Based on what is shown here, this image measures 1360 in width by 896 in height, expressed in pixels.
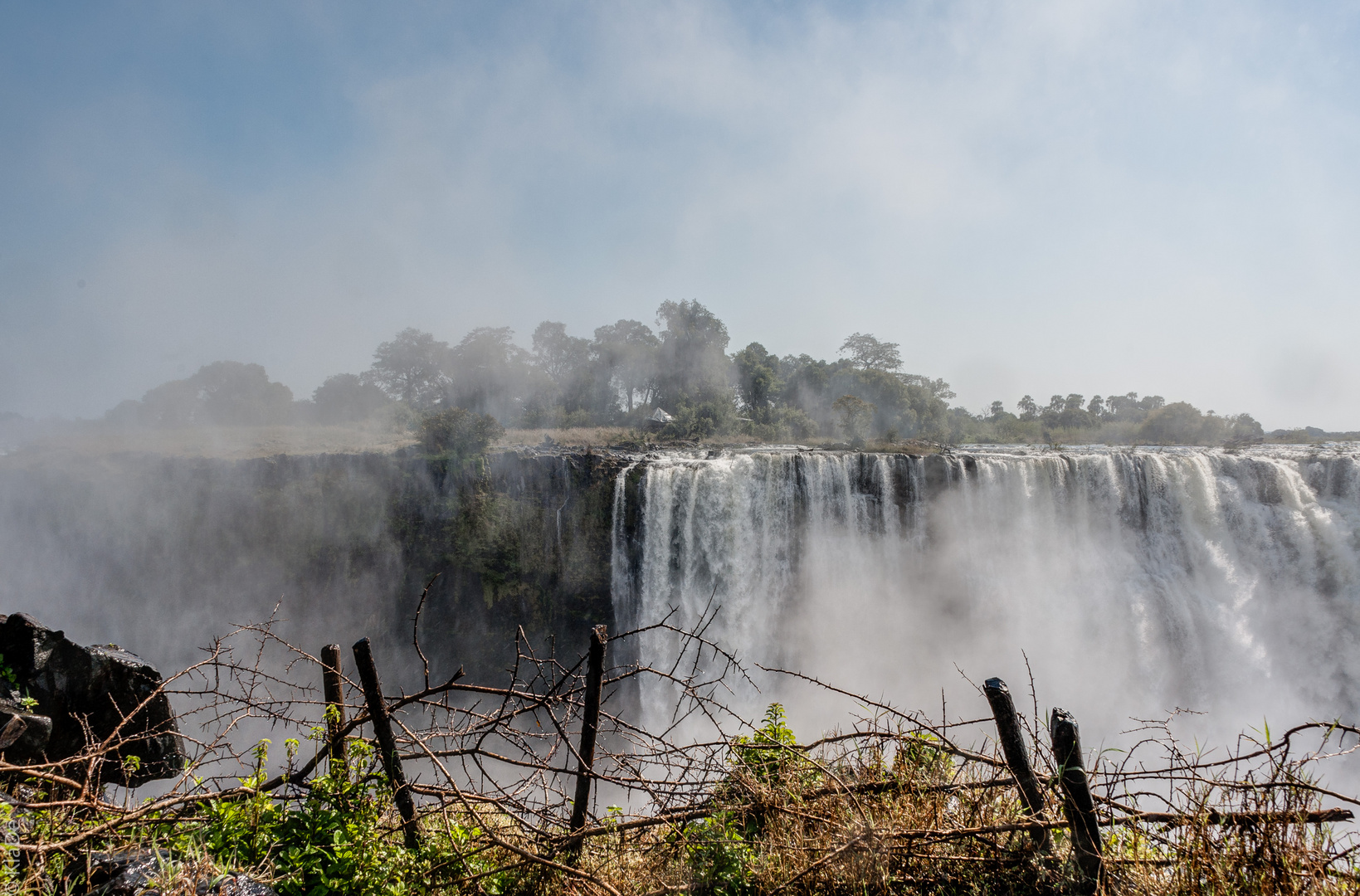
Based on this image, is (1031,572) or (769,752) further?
(1031,572)

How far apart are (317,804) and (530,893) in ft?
3.56

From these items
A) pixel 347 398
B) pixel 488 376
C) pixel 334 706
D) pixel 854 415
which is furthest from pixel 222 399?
pixel 334 706

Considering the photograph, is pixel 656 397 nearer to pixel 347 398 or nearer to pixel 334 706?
pixel 347 398

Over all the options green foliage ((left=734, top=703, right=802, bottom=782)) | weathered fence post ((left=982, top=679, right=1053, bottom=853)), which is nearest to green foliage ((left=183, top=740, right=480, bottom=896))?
green foliage ((left=734, top=703, right=802, bottom=782))

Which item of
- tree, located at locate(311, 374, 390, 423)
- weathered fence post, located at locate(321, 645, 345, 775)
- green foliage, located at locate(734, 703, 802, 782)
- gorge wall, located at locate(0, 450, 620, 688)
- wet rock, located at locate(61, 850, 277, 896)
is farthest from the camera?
tree, located at locate(311, 374, 390, 423)

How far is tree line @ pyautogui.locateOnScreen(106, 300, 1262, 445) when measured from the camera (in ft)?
99.6

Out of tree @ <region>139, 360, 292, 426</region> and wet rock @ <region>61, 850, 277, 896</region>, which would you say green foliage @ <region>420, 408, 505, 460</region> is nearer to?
wet rock @ <region>61, 850, 277, 896</region>

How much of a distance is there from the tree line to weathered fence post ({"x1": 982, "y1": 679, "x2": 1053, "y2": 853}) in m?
24.6

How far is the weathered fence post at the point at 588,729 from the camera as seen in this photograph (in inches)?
94.8

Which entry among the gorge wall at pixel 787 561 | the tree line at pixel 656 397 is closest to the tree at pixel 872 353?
the tree line at pixel 656 397

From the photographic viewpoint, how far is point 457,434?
18.6 metres

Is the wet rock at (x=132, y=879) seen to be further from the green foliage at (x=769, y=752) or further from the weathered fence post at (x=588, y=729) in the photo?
the green foliage at (x=769, y=752)

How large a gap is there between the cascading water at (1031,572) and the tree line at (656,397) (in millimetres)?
11097

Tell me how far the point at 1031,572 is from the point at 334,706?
53.9ft
